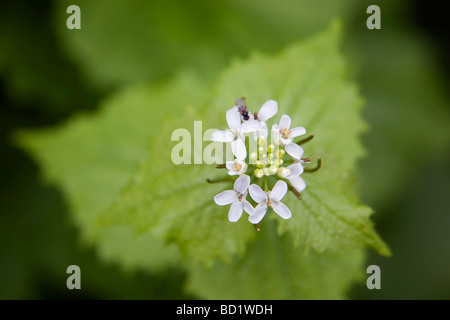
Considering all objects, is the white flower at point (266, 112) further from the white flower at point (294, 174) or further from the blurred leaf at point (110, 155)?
the blurred leaf at point (110, 155)

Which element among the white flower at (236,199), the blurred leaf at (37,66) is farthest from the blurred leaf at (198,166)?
the blurred leaf at (37,66)

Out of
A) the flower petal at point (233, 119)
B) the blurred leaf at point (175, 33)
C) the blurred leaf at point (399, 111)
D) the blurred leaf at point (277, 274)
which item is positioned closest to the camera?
the flower petal at point (233, 119)

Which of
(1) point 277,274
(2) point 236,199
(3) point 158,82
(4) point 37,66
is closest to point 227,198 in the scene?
(2) point 236,199

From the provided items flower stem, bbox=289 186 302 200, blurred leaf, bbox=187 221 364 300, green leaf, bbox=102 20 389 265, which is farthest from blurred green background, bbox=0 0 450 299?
flower stem, bbox=289 186 302 200

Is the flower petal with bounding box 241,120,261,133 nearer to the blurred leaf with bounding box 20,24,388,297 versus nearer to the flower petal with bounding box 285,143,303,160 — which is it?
the flower petal with bounding box 285,143,303,160

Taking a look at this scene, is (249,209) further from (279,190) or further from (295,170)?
(295,170)

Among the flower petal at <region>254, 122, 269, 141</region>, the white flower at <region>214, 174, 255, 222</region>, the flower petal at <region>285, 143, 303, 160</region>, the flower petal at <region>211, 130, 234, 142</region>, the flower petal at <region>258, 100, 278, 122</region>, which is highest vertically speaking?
the flower petal at <region>258, 100, 278, 122</region>

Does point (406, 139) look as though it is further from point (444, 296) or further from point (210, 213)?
point (210, 213)
